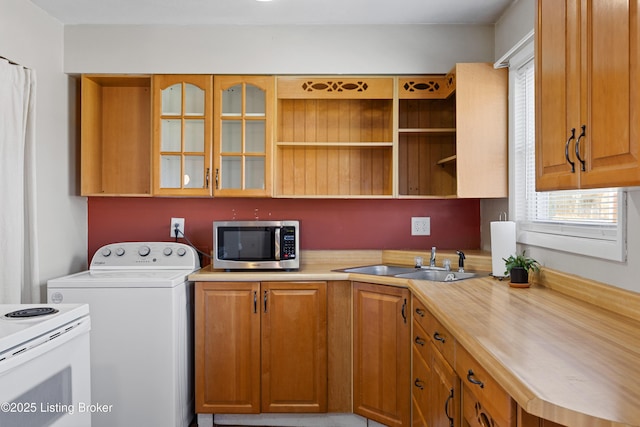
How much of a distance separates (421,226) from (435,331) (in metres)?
1.39

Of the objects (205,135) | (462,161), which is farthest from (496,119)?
(205,135)

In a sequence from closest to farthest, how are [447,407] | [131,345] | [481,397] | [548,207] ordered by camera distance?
[481,397]
[447,407]
[548,207]
[131,345]

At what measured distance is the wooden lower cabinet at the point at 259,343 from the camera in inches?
97.2

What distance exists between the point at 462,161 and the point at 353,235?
0.92 meters

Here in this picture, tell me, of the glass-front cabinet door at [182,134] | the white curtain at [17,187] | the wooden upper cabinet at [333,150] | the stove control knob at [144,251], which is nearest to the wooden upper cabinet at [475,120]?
the wooden upper cabinet at [333,150]

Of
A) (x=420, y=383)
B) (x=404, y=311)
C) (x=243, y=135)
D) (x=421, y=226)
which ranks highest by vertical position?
(x=243, y=135)

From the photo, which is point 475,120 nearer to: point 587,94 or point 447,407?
point 587,94

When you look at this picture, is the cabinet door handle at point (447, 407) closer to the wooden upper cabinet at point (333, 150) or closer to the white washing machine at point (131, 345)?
the white washing machine at point (131, 345)

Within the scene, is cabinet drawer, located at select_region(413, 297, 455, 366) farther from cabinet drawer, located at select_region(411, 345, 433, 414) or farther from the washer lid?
the washer lid

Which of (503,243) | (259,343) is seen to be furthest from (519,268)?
(259,343)

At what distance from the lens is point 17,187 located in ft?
7.23

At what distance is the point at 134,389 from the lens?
2307 mm

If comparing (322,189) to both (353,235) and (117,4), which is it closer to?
(353,235)

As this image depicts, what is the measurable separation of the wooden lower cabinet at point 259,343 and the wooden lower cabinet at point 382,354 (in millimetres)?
199
